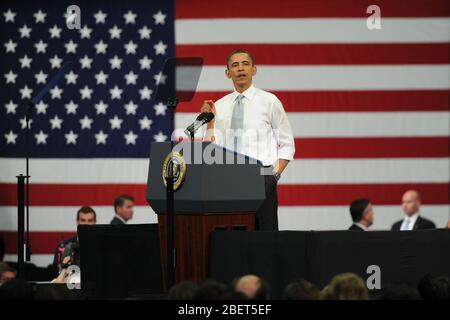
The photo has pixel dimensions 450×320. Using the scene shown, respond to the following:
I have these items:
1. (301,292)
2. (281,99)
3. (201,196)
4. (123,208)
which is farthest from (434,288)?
(281,99)

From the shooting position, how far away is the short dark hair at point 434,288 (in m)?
4.67

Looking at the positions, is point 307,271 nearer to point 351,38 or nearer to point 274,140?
point 274,140

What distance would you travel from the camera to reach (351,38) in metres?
10.1

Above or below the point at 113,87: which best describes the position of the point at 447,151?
below

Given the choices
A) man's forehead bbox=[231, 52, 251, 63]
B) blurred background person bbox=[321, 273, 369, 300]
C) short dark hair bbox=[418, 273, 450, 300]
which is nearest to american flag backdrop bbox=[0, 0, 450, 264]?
man's forehead bbox=[231, 52, 251, 63]

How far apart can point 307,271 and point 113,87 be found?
4.92 metres

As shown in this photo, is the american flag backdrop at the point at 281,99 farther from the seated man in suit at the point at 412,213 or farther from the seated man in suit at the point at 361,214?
the seated man in suit at the point at 361,214

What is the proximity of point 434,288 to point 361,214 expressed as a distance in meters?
4.62

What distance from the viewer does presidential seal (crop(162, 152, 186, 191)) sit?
5.59 meters

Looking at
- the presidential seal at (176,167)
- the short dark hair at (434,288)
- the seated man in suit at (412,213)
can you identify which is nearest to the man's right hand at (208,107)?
the presidential seal at (176,167)
